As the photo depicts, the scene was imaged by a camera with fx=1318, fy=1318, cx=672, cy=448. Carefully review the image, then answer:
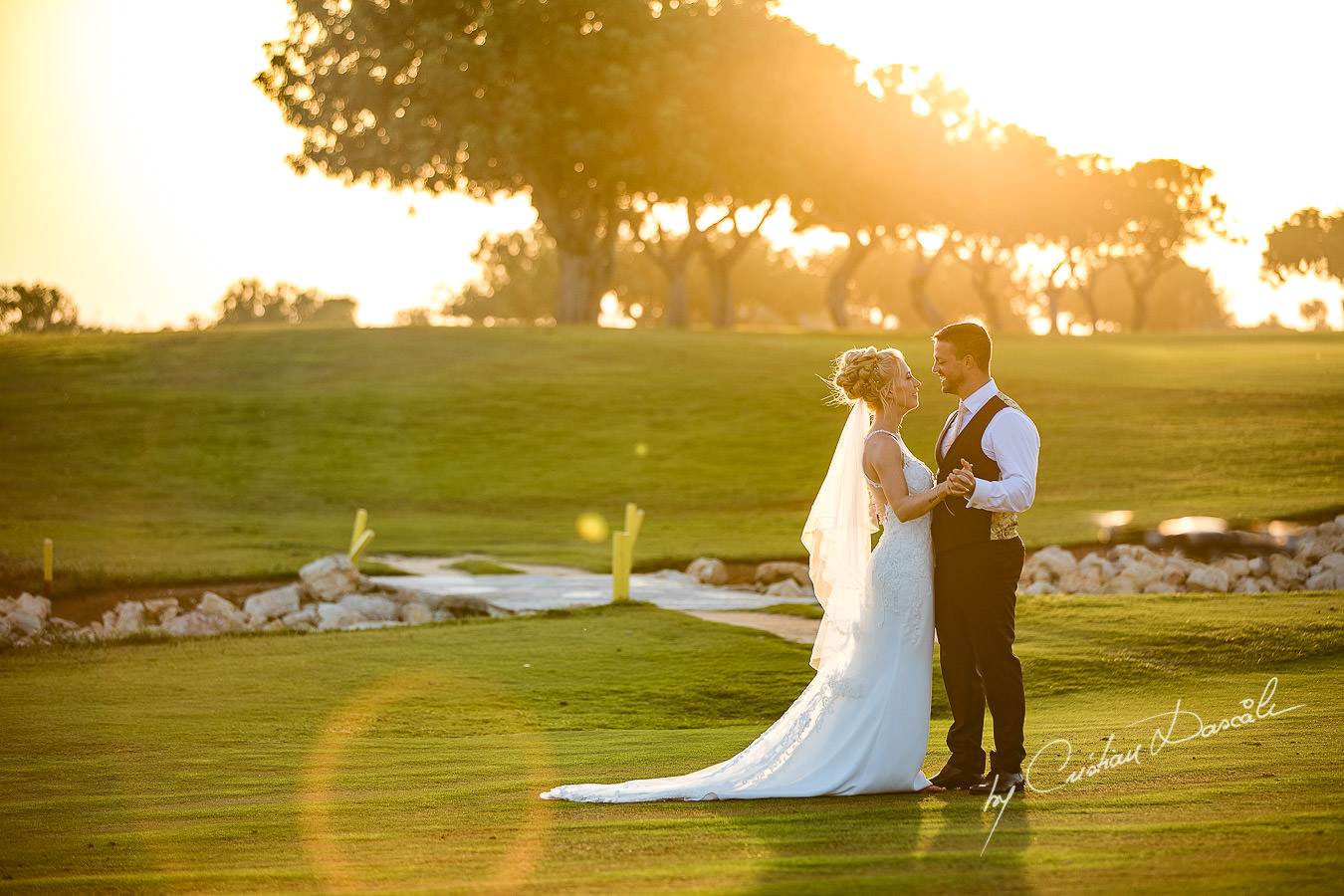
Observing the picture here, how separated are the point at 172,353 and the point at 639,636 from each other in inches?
1858

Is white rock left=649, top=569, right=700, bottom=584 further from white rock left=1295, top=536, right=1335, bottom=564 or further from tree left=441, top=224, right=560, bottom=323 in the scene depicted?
tree left=441, top=224, right=560, bottom=323

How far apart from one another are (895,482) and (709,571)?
16419 millimetres

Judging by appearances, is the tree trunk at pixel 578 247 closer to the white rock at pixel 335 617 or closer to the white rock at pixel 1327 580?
the white rock at pixel 335 617

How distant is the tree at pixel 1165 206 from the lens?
84.2 metres

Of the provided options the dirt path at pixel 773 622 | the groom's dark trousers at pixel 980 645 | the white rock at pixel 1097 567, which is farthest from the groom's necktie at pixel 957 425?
the white rock at pixel 1097 567

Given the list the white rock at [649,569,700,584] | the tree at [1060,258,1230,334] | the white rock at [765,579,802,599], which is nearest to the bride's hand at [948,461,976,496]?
the white rock at [765,579,802,599]

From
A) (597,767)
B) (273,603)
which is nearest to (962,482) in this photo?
(597,767)

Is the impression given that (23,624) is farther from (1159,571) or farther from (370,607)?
(1159,571)

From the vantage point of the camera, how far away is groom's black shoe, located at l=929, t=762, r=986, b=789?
26.0 ft

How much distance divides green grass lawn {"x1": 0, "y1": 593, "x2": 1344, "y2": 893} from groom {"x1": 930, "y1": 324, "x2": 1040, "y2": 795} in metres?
0.41

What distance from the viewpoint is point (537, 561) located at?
2622 cm

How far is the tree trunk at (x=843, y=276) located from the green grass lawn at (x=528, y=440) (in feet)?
48.5

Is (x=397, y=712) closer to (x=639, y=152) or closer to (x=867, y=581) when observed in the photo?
(x=867, y=581)

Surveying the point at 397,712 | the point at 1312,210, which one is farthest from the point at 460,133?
the point at 397,712
